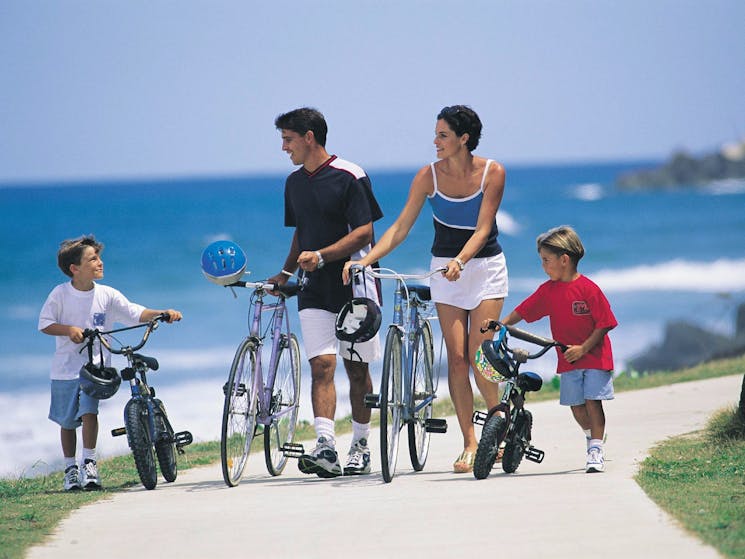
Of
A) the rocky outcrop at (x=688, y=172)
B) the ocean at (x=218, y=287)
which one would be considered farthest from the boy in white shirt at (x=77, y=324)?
the rocky outcrop at (x=688, y=172)

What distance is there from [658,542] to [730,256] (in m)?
47.2

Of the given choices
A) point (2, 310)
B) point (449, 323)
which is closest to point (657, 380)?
point (449, 323)

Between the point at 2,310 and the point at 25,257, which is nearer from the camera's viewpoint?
the point at 2,310

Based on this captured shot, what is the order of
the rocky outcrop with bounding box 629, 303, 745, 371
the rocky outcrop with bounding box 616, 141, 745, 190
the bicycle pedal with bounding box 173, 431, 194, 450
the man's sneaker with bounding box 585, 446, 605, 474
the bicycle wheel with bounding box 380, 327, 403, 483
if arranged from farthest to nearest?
the rocky outcrop with bounding box 616, 141, 745, 190 → the rocky outcrop with bounding box 629, 303, 745, 371 → the bicycle pedal with bounding box 173, 431, 194, 450 → the man's sneaker with bounding box 585, 446, 605, 474 → the bicycle wheel with bounding box 380, 327, 403, 483

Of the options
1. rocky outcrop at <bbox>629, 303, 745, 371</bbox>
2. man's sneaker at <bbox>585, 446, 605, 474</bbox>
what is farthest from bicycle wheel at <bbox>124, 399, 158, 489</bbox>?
rocky outcrop at <bbox>629, 303, 745, 371</bbox>

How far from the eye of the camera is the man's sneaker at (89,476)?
7559mm

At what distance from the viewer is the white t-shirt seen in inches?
301

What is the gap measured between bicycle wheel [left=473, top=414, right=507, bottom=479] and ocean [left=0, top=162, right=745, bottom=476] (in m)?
4.59

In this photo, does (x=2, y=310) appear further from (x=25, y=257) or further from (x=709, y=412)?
(x=709, y=412)

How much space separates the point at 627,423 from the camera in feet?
30.4

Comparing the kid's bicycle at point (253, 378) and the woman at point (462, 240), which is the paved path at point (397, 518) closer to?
the kid's bicycle at point (253, 378)

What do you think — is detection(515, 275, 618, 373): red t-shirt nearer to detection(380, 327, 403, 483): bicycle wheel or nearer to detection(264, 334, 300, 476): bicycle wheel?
detection(380, 327, 403, 483): bicycle wheel

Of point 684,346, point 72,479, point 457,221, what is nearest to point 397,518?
point 457,221

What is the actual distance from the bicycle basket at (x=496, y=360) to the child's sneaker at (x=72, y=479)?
2.24 meters
